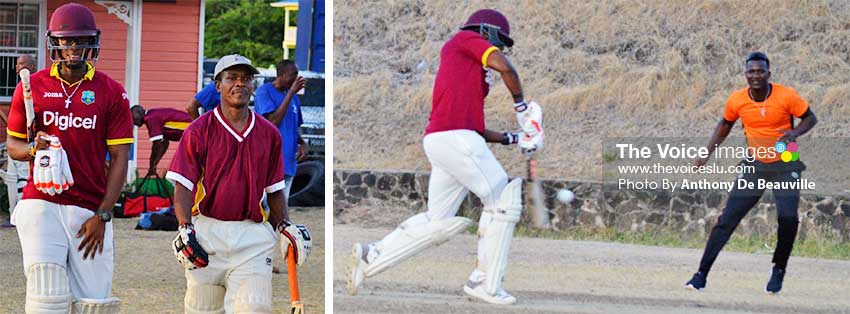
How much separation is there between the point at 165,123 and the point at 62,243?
665cm

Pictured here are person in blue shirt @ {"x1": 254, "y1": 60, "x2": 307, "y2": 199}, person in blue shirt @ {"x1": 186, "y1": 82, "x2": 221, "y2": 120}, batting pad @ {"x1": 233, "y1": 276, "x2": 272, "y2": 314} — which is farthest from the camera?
person in blue shirt @ {"x1": 186, "y1": 82, "x2": 221, "y2": 120}

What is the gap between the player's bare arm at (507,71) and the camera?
642 centimetres

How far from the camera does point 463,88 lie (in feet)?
21.2

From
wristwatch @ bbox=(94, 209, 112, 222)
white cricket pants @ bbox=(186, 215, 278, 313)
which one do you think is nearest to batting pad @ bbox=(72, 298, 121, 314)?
wristwatch @ bbox=(94, 209, 112, 222)

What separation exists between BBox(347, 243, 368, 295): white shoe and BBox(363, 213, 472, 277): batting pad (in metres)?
0.03

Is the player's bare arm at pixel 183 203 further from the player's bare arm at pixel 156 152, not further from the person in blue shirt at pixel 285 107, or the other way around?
the player's bare arm at pixel 156 152

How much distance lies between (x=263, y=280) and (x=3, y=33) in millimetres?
10220

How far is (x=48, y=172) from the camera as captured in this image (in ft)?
18.4

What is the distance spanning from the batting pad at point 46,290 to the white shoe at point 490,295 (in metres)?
1.86

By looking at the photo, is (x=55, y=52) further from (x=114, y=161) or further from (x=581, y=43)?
(x=581, y=43)

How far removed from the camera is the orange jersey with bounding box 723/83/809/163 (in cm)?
636

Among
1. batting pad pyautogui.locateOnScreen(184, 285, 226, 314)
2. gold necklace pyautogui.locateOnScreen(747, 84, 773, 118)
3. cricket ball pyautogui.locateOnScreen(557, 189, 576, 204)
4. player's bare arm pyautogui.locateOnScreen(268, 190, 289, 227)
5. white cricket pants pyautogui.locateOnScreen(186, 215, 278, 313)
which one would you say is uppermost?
gold necklace pyautogui.locateOnScreen(747, 84, 773, 118)

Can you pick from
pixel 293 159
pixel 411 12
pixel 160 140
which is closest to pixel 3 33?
pixel 160 140

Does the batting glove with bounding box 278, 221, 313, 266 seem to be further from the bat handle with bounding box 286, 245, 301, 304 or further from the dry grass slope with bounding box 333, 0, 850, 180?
the dry grass slope with bounding box 333, 0, 850, 180
